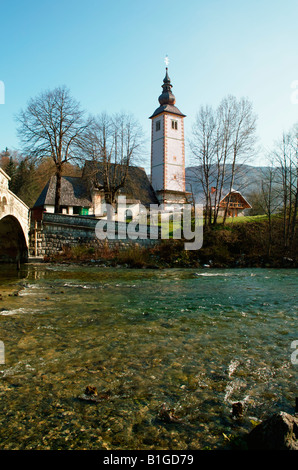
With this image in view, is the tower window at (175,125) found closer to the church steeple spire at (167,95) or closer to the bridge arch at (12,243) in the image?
the church steeple spire at (167,95)

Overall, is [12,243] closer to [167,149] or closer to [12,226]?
[12,226]

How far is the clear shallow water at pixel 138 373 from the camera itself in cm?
251

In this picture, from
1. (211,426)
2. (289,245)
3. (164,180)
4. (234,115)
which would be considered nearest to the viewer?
(211,426)

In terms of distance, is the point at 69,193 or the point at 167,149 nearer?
the point at 69,193

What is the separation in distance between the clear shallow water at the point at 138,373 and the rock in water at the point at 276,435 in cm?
33

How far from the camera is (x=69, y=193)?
39.6 metres

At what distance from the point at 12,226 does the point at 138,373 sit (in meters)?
15.6

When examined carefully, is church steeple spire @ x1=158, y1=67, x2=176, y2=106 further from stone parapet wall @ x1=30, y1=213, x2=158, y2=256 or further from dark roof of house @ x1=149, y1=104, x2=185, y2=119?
stone parapet wall @ x1=30, y1=213, x2=158, y2=256

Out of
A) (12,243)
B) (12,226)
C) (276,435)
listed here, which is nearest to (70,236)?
(12,243)

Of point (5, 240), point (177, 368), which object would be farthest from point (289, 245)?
point (177, 368)

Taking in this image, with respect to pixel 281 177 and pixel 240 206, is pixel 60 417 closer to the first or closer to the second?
pixel 281 177
